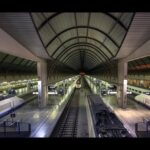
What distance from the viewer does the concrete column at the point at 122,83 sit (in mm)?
26516

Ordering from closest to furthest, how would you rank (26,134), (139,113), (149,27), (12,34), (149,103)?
1. (149,27)
2. (12,34)
3. (26,134)
4. (139,113)
5. (149,103)

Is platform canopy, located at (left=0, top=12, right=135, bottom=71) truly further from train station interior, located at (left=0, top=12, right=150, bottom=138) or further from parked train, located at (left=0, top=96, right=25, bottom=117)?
parked train, located at (left=0, top=96, right=25, bottom=117)

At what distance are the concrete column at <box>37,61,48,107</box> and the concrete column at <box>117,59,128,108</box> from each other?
9767 mm

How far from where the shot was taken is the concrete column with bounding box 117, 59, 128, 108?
2652 centimetres

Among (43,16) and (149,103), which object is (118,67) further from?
(43,16)

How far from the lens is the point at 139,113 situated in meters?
24.6

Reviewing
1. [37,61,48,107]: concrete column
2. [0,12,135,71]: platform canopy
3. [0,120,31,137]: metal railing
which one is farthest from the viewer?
[37,61,48,107]: concrete column

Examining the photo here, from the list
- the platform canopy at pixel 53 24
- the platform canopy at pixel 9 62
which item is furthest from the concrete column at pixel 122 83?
the platform canopy at pixel 9 62

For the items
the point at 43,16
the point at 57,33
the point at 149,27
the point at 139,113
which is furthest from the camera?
the point at 139,113

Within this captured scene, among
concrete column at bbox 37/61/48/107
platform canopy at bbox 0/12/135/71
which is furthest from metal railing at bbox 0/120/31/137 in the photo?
concrete column at bbox 37/61/48/107

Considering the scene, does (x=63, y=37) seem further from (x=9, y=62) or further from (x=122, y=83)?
(x=122, y=83)

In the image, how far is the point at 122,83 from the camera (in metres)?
27.3
